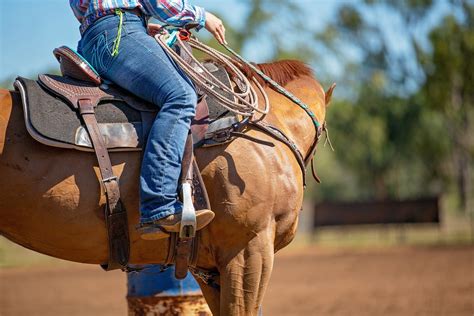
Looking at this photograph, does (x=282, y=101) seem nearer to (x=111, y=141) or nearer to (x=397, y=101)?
(x=111, y=141)

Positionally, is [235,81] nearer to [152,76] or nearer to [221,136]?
[221,136]

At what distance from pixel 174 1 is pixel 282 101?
961mm

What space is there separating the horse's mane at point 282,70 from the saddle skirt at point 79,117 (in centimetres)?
52

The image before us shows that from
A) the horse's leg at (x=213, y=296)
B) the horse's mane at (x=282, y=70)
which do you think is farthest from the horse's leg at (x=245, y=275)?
the horse's mane at (x=282, y=70)

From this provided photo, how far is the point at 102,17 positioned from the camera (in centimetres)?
398

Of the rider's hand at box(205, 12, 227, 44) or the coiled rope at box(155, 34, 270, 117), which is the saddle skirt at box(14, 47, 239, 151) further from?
the rider's hand at box(205, 12, 227, 44)

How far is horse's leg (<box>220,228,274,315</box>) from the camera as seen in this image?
392 cm

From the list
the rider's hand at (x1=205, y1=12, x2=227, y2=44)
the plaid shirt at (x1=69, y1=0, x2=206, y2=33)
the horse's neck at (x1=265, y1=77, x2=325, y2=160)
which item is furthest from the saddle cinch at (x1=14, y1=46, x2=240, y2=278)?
the rider's hand at (x1=205, y1=12, x2=227, y2=44)

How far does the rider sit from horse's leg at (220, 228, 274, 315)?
14.4 inches

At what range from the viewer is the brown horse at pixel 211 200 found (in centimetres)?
360

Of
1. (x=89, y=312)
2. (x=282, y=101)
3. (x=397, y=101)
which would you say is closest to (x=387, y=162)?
(x=397, y=101)

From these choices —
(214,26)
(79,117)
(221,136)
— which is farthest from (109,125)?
(214,26)

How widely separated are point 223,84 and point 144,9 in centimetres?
65

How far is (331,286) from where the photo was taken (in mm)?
13430
